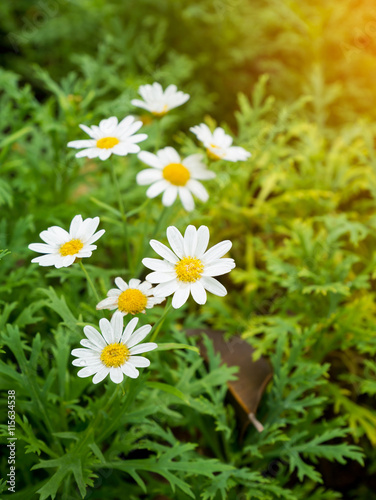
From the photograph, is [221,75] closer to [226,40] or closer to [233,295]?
[226,40]

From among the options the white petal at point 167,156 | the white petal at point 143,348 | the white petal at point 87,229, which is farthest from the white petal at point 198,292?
the white petal at point 167,156

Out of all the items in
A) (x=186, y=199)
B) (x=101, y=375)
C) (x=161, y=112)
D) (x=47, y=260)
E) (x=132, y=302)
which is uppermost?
(x=161, y=112)

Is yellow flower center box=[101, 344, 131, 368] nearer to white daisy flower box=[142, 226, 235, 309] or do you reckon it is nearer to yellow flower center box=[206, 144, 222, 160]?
white daisy flower box=[142, 226, 235, 309]

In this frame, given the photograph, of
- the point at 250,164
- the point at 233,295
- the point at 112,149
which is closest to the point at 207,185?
the point at 250,164

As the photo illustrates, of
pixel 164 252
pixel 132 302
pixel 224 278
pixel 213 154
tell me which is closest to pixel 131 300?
pixel 132 302

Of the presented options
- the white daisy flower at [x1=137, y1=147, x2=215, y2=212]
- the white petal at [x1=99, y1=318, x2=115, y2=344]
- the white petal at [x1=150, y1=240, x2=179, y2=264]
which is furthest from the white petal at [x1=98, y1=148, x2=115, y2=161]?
the white petal at [x1=99, y1=318, x2=115, y2=344]

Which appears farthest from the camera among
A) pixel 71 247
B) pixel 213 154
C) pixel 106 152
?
pixel 213 154

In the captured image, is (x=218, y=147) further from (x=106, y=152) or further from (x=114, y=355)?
(x=114, y=355)
